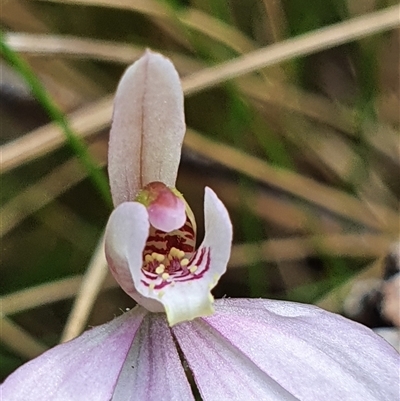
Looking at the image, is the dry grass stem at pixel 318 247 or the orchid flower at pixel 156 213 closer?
the orchid flower at pixel 156 213

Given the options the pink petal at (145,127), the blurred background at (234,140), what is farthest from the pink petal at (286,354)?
the blurred background at (234,140)

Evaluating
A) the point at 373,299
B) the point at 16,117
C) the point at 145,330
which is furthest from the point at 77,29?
the point at 145,330

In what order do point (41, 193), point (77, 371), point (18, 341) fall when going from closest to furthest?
point (77, 371) → point (18, 341) → point (41, 193)

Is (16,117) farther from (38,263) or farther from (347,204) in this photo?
(347,204)

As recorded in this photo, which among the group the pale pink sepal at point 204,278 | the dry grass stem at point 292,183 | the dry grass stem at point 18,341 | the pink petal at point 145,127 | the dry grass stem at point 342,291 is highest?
the dry grass stem at point 292,183

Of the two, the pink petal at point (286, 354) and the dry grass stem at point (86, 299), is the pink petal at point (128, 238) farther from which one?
the dry grass stem at point (86, 299)

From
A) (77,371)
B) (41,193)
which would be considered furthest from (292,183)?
(77,371)

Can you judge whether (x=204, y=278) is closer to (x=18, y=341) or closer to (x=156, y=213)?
(x=156, y=213)
